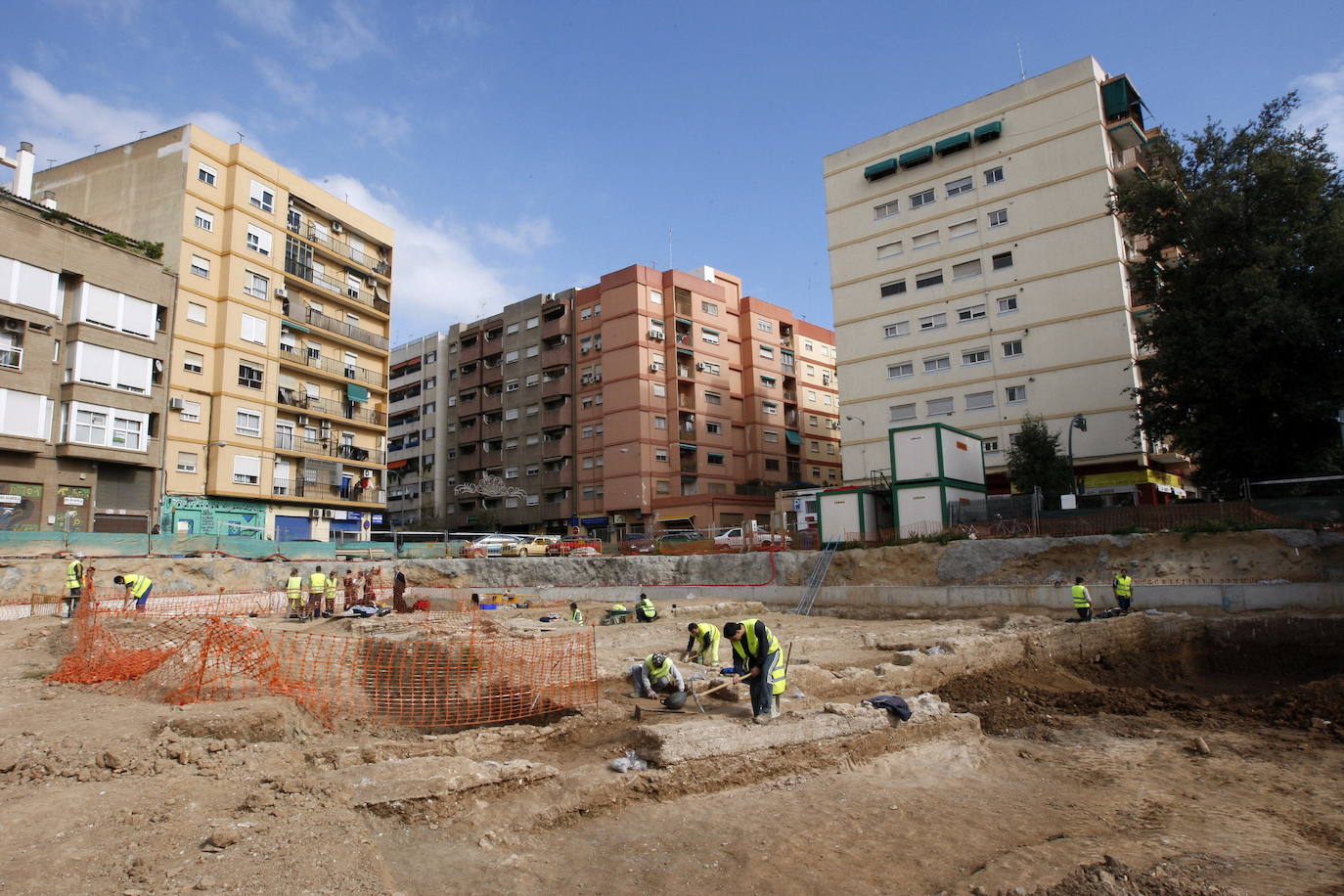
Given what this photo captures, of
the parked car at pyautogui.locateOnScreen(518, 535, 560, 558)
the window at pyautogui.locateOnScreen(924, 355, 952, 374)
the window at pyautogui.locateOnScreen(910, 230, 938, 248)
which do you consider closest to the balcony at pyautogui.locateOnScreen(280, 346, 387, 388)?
the parked car at pyautogui.locateOnScreen(518, 535, 560, 558)

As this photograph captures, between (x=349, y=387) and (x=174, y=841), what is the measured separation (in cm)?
4090

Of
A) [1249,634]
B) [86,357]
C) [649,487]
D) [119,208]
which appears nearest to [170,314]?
[86,357]

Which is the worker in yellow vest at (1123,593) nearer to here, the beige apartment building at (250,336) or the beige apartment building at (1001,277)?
the beige apartment building at (1001,277)

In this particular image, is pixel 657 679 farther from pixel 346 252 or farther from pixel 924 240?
pixel 346 252

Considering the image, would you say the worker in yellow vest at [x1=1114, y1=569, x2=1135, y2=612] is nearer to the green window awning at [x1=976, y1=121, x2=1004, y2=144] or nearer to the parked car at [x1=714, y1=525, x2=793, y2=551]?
the parked car at [x1=714, y1=525, x2=793, y2=551]

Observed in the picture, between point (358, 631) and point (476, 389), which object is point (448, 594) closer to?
point (358, 631)

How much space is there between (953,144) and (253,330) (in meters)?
37.4

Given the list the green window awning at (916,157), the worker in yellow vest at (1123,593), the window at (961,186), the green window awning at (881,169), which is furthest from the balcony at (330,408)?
the worker in yellow vest at (1123,593)

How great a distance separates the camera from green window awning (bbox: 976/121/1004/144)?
40031mm

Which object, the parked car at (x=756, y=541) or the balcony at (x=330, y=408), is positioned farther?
the balcony at (x=330, y=408)

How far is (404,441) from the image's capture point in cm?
6712

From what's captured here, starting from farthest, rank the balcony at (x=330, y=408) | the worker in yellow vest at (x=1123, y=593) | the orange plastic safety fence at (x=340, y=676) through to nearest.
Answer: the balcony at (x=330, y=408), the worker in yellow vest at (x=1123, y=593), the orange plastic safety fence at (x=340, y=676)

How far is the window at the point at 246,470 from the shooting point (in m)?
36.0

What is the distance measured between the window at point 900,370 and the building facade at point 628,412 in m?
12.8
